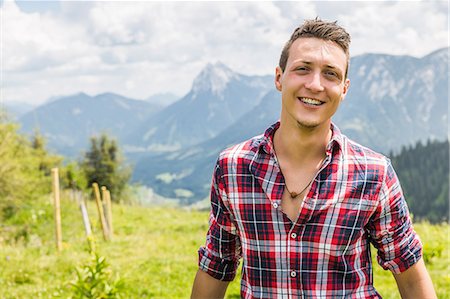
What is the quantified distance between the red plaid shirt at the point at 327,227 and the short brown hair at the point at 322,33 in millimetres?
441

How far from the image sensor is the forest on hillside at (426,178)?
136 m

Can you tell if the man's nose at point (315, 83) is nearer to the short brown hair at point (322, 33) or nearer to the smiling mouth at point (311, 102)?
the smiling mouth at point (311, 102)

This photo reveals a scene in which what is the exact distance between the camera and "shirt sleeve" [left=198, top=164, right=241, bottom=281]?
267 centimetres

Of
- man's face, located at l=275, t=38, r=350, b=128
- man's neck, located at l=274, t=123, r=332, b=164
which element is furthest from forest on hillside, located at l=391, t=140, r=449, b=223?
man's face, located at l=275, t=38, r=350, b=128

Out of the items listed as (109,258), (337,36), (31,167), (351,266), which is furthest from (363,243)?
(31,167)

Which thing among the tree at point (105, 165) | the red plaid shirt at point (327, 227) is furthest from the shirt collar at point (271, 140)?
the tree at point (105, 165)

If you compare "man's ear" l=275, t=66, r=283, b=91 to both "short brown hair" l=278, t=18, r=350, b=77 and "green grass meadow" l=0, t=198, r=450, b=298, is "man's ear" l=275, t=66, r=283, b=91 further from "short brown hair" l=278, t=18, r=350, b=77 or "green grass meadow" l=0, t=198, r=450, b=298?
"green grass meadow" l=0, t=198, r=450, b=298

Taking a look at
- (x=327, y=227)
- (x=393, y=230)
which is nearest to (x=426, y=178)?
(x=393, y=230)

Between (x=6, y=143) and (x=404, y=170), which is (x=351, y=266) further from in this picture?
(x=404, y=170)

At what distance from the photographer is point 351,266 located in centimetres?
246

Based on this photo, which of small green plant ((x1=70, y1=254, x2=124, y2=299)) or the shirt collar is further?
small green plant ((x1=70, y1=254, x2=124, y2=299))

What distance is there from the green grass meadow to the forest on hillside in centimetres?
12412

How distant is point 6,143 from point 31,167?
576 cm

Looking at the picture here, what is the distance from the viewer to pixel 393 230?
244 centimetres
